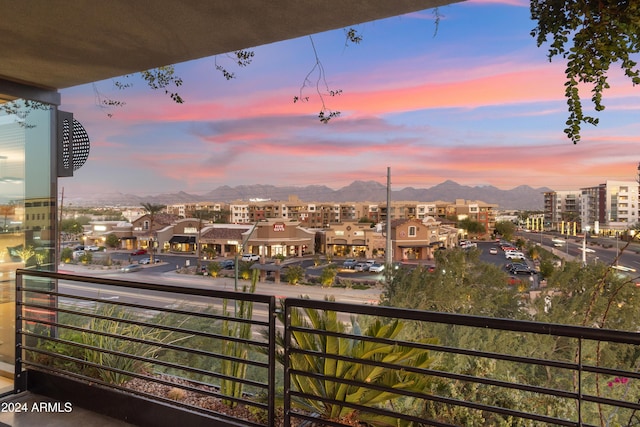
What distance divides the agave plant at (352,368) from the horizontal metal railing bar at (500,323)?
25 centimetres

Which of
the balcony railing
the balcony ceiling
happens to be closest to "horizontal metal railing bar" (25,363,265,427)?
the balcony railing

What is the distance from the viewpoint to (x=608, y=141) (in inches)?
231

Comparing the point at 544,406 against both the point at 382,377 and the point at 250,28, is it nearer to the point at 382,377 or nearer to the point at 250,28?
the point at 382,377

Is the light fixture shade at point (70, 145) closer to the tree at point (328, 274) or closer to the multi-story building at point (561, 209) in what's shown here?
the tree at point (328, 274)

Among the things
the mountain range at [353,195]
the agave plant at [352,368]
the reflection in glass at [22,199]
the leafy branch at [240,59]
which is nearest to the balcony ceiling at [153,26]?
the leafy branch at [240,59]

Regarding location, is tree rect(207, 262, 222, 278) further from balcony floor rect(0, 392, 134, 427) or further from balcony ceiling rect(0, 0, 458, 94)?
balcony ceiling rect(0, 0, 458, 94)

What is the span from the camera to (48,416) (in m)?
2.52

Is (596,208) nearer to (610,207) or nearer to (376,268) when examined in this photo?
(610,207)

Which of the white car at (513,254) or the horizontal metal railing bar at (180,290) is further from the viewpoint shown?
the white car at (513,254)

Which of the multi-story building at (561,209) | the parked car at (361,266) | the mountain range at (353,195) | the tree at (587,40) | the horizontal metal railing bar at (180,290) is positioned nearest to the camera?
the tree at (587,40)

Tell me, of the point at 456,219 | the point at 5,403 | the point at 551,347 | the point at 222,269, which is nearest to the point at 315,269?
the point at 222,269

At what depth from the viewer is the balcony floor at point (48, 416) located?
2408mm

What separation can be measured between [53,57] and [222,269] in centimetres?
642

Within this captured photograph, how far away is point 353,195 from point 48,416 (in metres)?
5.03
